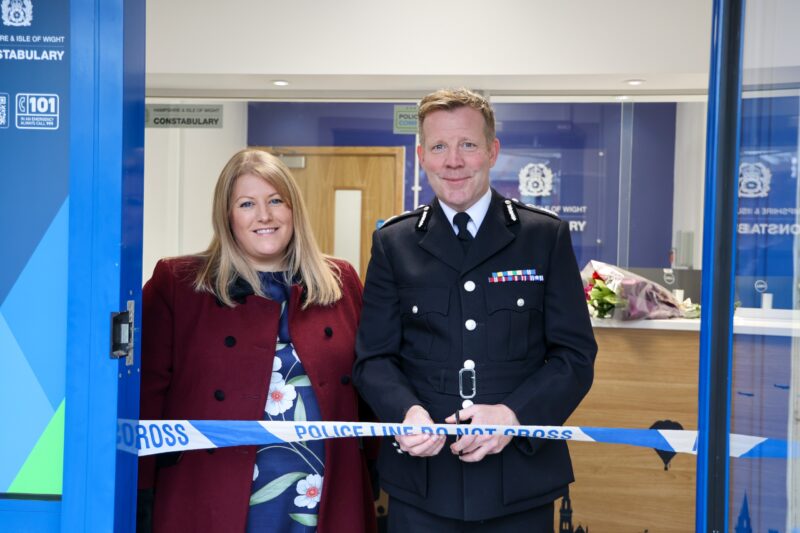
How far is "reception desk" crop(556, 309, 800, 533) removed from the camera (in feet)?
13.5

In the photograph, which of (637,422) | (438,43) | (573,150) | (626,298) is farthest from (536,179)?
(637,422)

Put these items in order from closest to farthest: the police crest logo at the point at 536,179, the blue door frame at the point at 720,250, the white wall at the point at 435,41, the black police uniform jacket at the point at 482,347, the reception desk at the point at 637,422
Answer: the blue door frame at the point at 720,250 < the black police uniform jacket at the point at 482,347 < the reception desk at the point at 637,422 < the white wall at the point at 435,41 < the police crest logo at the point at 536,179

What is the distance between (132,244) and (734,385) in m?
1.22

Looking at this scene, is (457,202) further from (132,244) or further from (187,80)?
(187,80)

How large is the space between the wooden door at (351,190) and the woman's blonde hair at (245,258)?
271cm

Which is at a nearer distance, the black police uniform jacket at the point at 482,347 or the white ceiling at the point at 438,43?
the black police uniform jacket at the point at 482,347

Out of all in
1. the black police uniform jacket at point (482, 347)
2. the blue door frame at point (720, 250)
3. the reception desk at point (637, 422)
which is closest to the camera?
the blue door frame at point (720, 250)

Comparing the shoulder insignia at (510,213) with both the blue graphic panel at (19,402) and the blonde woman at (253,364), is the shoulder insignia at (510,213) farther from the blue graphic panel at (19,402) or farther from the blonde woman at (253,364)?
the blue graphic panel at (19,402)

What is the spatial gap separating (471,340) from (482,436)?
0.83 feet

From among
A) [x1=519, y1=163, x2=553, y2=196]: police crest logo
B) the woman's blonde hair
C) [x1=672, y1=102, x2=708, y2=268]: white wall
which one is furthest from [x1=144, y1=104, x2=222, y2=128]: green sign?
the woman's blonde hair

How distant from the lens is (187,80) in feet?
15.9

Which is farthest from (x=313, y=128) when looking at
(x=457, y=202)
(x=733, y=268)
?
(x=733, y=268)

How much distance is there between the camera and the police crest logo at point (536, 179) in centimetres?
511

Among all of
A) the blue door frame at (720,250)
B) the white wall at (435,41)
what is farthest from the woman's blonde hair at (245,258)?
the white wall at (435,41)
